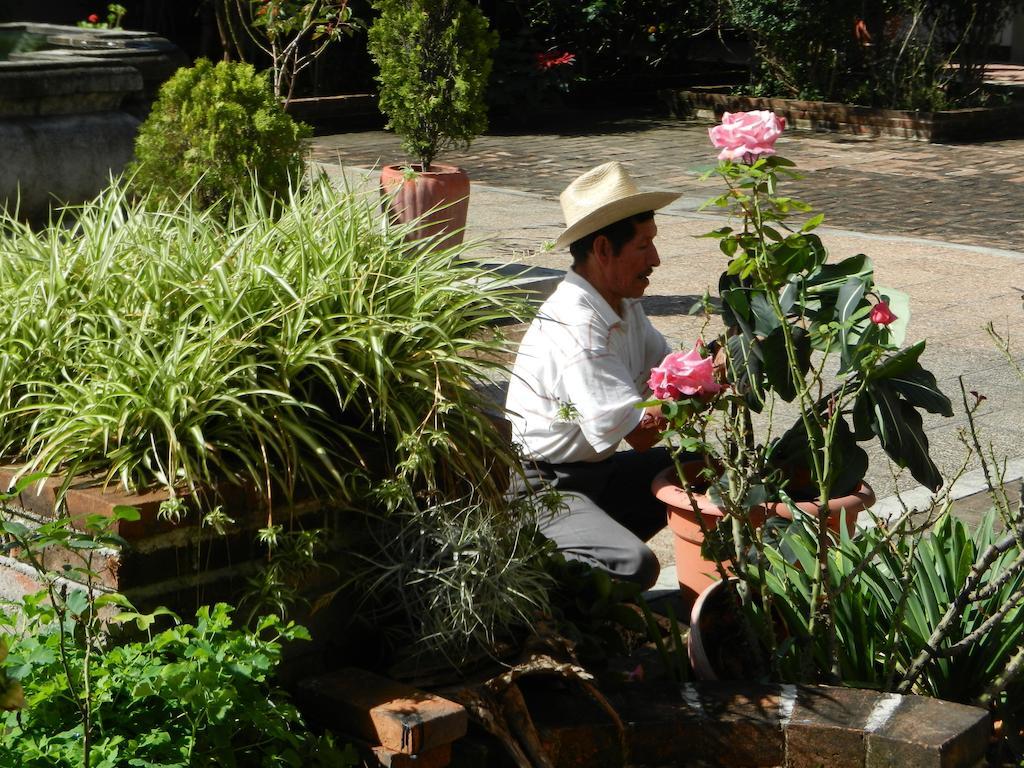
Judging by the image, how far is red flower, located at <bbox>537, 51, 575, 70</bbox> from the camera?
18.0 m

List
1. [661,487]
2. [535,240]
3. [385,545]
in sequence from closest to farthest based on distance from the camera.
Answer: [385,545] < [661,487] < [535,240]

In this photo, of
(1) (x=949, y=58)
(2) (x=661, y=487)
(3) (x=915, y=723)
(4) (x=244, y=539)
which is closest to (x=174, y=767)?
(4) (x=244, y=539)

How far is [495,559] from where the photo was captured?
2.89 m

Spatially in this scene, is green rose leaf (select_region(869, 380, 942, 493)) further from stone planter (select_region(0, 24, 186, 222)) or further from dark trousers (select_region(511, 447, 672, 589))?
stone planter (select_region(0, 24, 186, 222))

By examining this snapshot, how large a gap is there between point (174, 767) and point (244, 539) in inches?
24.9

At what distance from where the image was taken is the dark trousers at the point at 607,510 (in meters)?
3.74

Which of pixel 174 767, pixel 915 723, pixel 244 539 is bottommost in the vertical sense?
pixel 915 723

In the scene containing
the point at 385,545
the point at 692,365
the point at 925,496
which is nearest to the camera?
the point at 385,545

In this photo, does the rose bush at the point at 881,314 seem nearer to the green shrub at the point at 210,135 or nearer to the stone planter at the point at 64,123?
the green shrub at the point at 210,135

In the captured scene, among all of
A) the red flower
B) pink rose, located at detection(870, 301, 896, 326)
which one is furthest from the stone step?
the red flower

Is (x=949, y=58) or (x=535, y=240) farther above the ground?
(x=949, y=58)

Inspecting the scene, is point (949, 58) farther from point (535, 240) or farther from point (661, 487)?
point (661, 487)

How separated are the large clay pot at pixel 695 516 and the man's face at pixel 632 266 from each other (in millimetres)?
620

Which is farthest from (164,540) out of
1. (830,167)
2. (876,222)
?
(830,167)
